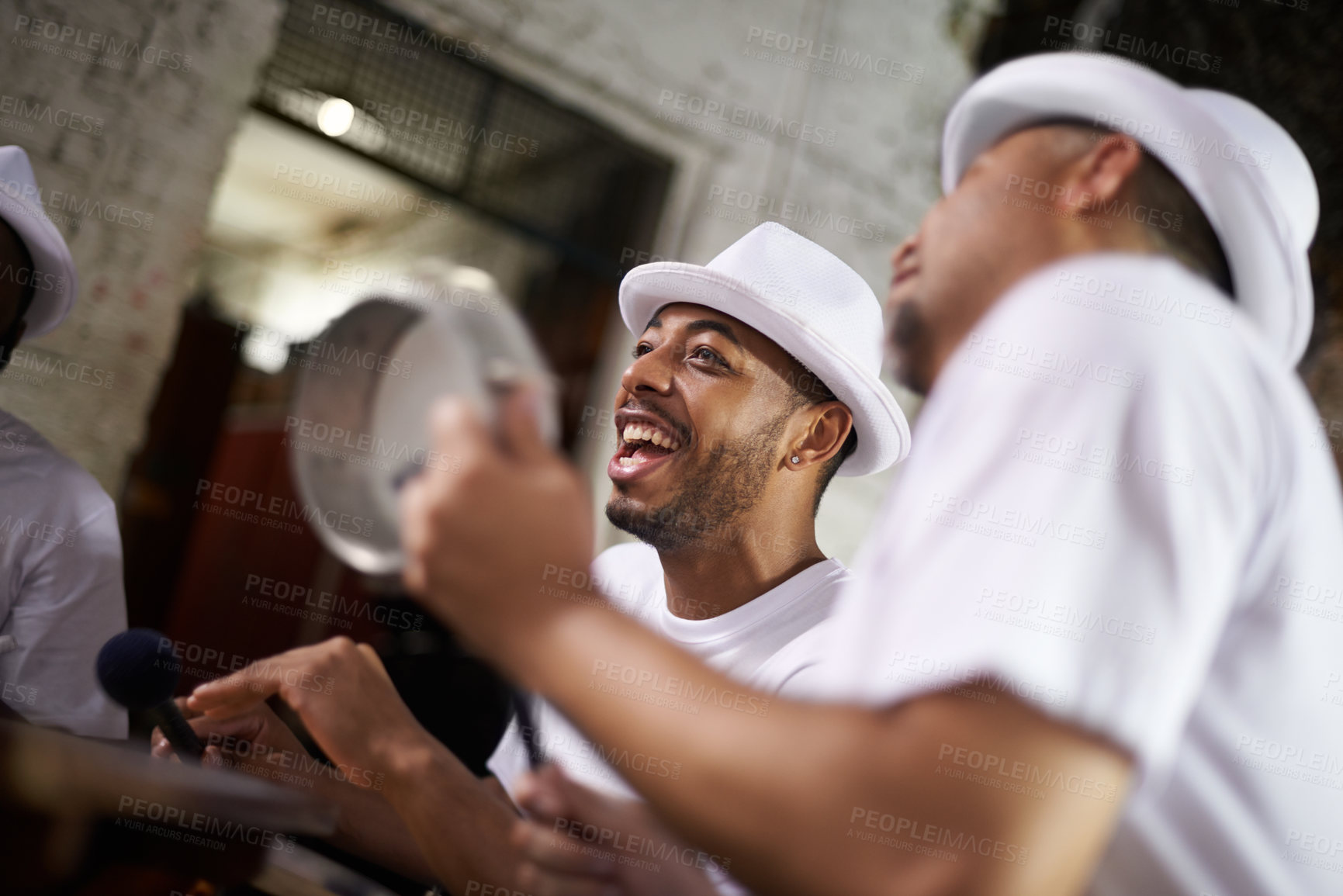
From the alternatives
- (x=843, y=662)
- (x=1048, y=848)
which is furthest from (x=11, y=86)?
(x=1048, y=848)

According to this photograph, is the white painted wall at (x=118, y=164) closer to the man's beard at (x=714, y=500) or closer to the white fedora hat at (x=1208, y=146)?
the man's beard at (x=714, y=500)

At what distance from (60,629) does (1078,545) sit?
170 centimetres

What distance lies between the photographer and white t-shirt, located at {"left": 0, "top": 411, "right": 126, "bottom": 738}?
62.9 inches

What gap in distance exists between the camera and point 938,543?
612 millimetres

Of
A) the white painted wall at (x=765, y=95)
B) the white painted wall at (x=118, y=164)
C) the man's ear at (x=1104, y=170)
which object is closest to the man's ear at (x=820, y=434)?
the man's ear at (x=1104, y=170)

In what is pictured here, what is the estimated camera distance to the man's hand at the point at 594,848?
3.16ft

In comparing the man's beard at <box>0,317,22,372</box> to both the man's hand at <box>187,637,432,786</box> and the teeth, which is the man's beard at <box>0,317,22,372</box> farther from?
the teeth

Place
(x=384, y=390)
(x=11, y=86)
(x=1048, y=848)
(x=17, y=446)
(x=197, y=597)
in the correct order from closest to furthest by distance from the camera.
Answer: (x=1048, y=848) < (x=384, y=390) < (x=17, y=446) < (x=11, y=86) < (x=197, y=597)

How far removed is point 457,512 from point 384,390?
3.42 feet

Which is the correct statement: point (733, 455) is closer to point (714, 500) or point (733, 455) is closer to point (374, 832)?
point (714, 500)

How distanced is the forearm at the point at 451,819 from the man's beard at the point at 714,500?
1.67 ft

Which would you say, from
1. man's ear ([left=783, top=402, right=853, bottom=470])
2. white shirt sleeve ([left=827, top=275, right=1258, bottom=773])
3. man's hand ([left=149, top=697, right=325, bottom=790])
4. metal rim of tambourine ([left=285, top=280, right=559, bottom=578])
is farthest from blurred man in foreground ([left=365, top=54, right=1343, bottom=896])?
man's hand ([left=149, top=697, right=325, bottom=790])

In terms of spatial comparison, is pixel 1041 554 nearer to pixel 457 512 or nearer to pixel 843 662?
pixel 843 662

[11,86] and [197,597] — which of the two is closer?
[11,86]
